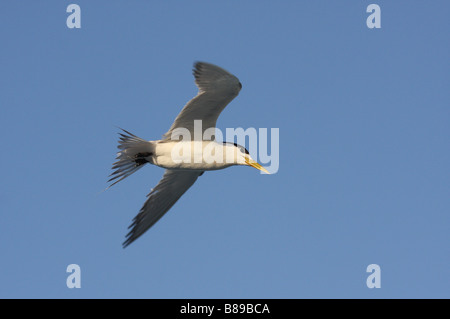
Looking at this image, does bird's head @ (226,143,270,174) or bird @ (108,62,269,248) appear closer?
bird @ (108,62,269,248)

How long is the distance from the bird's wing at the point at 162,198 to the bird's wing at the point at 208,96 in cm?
143

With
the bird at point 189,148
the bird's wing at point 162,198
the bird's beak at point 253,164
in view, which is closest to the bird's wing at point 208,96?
the bird at point 189,148

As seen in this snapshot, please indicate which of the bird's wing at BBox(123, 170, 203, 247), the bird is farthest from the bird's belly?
the bird's wing at BBox(123, 170, 203, 247)

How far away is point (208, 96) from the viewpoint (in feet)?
37.8

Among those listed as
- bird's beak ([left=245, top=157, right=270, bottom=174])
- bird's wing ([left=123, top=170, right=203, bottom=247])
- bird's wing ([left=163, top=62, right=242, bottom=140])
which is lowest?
bird's wing ([left=123, top=170, right=203, bottom=247])

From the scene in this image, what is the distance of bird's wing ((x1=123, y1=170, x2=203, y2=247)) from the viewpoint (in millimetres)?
13312

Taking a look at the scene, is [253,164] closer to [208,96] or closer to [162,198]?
[208,96]

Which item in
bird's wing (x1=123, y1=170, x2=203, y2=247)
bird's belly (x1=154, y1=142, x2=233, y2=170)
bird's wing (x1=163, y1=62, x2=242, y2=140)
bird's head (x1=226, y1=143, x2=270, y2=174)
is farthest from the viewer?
bird's wing (x1=123, y1=170, x2=203, y2=247)

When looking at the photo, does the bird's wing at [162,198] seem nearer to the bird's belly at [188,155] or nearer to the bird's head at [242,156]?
the bird's belly at [188,155]

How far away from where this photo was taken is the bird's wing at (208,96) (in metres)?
11.3

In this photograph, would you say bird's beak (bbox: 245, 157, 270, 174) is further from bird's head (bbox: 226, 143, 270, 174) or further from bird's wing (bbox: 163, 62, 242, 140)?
bird's wing (bbox: 163, 62, 242, 140)

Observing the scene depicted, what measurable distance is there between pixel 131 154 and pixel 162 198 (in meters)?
1.39

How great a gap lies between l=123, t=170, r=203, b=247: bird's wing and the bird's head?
46.0 inches
